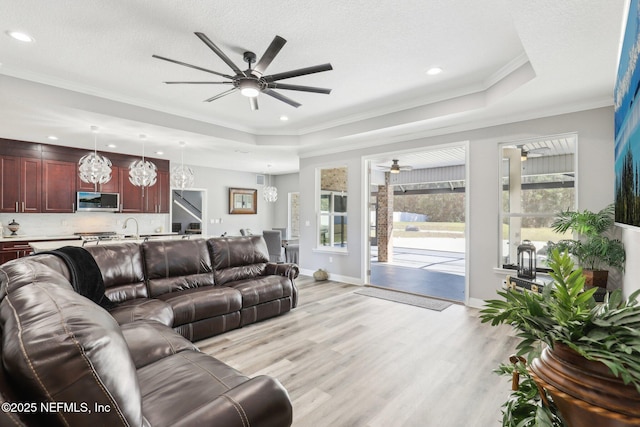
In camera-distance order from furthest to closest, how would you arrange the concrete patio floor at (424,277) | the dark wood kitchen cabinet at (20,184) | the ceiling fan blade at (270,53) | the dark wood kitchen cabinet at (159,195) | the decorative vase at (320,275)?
the dark wood kitchen cabinet at (159,195), the decorative vase at (320,275), the dark wood kitchen cabinet at (20,184), the concrete patio floor at (424,277), the ceiling fan blade at (270,53)

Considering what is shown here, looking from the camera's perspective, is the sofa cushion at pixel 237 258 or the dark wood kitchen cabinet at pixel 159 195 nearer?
the sofa cushion at pixel 237 258

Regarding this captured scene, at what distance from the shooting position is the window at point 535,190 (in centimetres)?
387

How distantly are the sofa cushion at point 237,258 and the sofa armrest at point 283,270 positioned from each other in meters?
0.10

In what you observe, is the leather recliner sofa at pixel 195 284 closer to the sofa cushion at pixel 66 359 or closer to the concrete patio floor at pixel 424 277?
the sofa cushion at pixel 66 359

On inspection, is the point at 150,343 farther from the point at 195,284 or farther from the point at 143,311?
the point at 195,284

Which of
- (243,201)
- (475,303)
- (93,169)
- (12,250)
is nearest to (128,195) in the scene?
(12,250)

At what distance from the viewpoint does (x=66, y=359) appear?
2.68 feet

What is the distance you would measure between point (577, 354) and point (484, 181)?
13.6ft

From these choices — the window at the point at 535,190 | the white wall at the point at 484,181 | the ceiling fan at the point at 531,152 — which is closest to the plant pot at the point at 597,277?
the window at the point at 535,190

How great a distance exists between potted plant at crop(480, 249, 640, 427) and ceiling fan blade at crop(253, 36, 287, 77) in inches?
90.8

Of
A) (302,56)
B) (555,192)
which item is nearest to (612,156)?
(555,192)

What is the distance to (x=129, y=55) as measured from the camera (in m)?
3.20

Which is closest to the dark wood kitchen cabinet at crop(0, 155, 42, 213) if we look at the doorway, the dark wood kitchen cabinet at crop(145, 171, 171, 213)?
the dark wood kitchen cabinet at crop(145, 171, 171, 213)

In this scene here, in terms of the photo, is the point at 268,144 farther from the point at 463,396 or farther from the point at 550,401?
the point at 550,401
